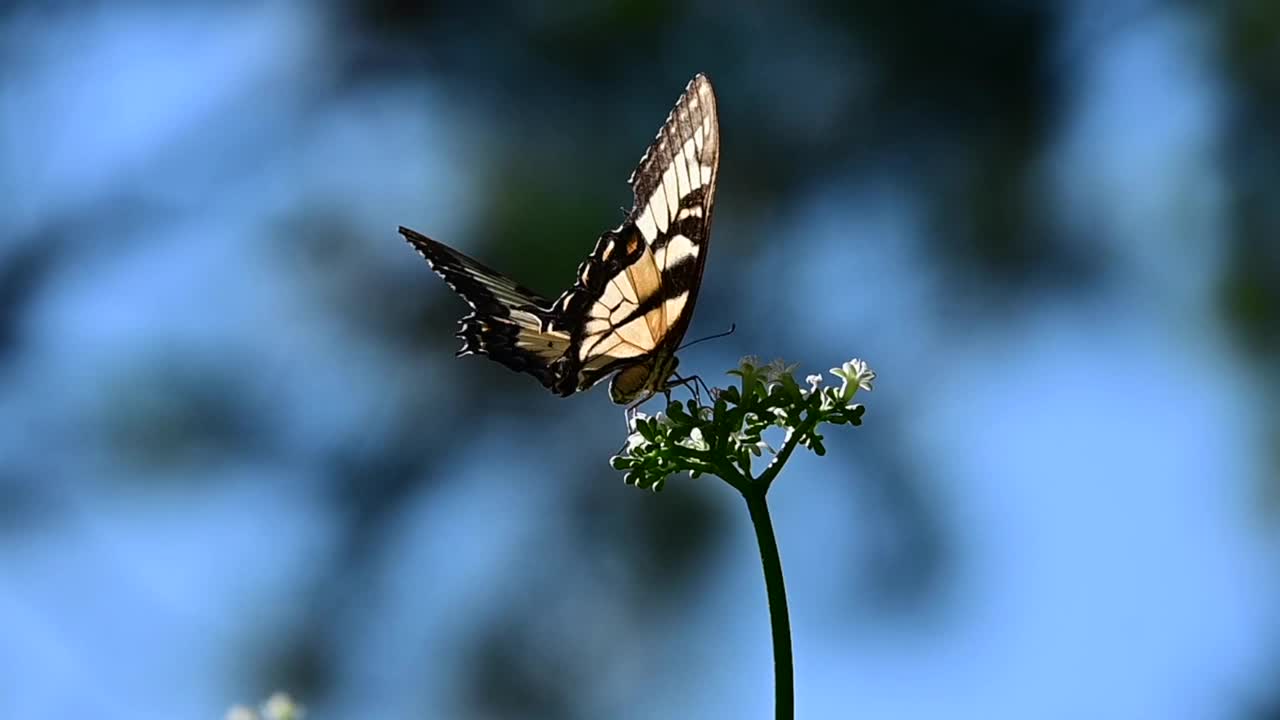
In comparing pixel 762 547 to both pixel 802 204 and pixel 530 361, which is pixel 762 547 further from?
pixel 802 204

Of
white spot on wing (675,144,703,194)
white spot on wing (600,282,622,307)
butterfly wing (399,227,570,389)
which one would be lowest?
butterfly wing (399,227,570,389)

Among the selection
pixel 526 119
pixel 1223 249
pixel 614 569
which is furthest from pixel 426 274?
pixel 1223 249

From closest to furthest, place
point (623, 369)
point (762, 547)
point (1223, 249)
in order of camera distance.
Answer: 1. point (762, 547)
2. point (623, 369)
3. point (1223, 249)

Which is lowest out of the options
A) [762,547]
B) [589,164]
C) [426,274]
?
[762,547]

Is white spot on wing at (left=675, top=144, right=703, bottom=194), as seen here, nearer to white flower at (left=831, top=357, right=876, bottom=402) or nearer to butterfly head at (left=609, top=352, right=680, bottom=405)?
butterfly head at (left=609, top=352, right=680, bottom=405)

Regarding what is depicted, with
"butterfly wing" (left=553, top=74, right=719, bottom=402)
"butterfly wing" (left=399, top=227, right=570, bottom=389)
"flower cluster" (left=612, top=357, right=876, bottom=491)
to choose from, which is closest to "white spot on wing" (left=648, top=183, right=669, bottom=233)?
"butterfly wing" (left=553, top=74, right=719, bottom=402)

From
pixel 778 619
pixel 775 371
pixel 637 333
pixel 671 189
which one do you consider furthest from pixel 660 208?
pixel 778 619
